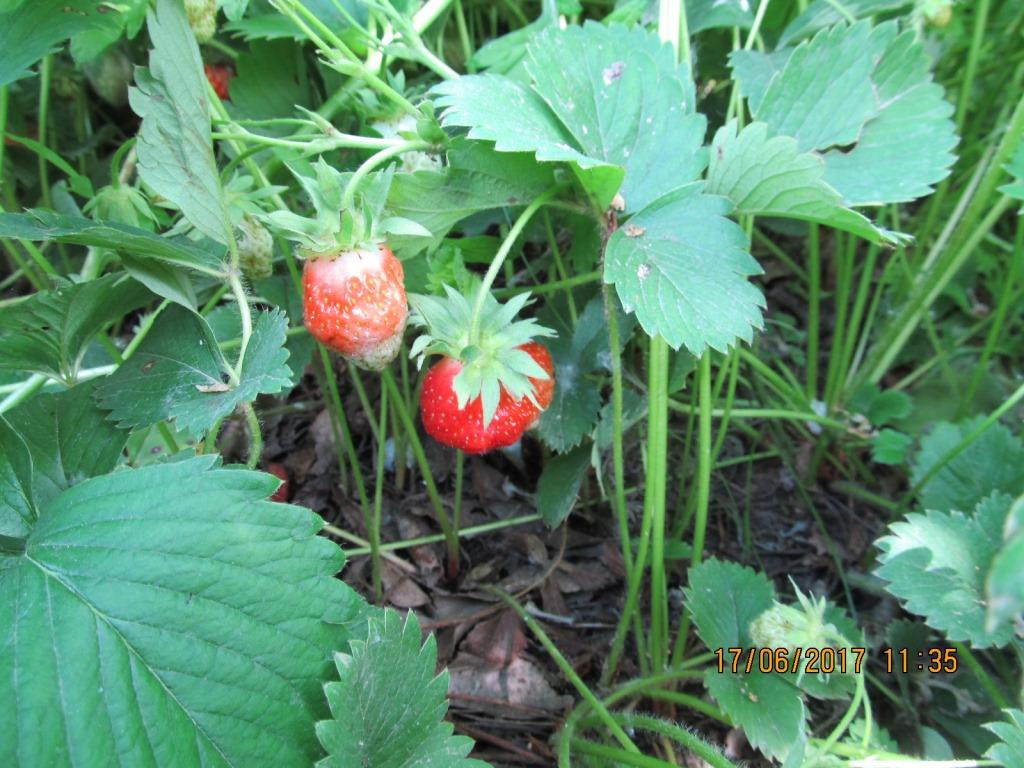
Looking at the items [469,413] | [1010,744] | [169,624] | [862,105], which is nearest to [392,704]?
[169,624]

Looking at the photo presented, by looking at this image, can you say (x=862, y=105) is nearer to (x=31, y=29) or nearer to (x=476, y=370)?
(x=476, y=370)

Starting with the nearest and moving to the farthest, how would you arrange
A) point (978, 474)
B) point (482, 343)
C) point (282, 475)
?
point (482, 343) → point (978, 474) → point (282, 475)

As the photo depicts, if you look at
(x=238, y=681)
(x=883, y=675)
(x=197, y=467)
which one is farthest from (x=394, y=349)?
(x=883, y=675)

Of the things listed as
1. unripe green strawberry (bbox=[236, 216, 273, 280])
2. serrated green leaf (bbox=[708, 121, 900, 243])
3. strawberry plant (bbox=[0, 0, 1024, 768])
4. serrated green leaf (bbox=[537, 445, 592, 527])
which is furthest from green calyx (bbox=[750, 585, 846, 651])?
unripe green strawberry (bbox=[236, 216, 273, 280])

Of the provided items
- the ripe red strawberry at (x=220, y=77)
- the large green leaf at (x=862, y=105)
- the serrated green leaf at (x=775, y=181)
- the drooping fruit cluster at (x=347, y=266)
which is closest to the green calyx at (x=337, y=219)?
the drooping fruit cluster at (x=347, y=266)

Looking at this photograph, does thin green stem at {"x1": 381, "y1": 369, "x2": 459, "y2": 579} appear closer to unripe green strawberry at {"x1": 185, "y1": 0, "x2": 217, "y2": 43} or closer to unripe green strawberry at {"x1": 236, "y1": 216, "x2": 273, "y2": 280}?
unripe green strawberry at {"x1": 236, "y1": 216, "x2": 273, "y2": 280}

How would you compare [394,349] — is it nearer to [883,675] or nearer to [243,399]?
[243,399]
